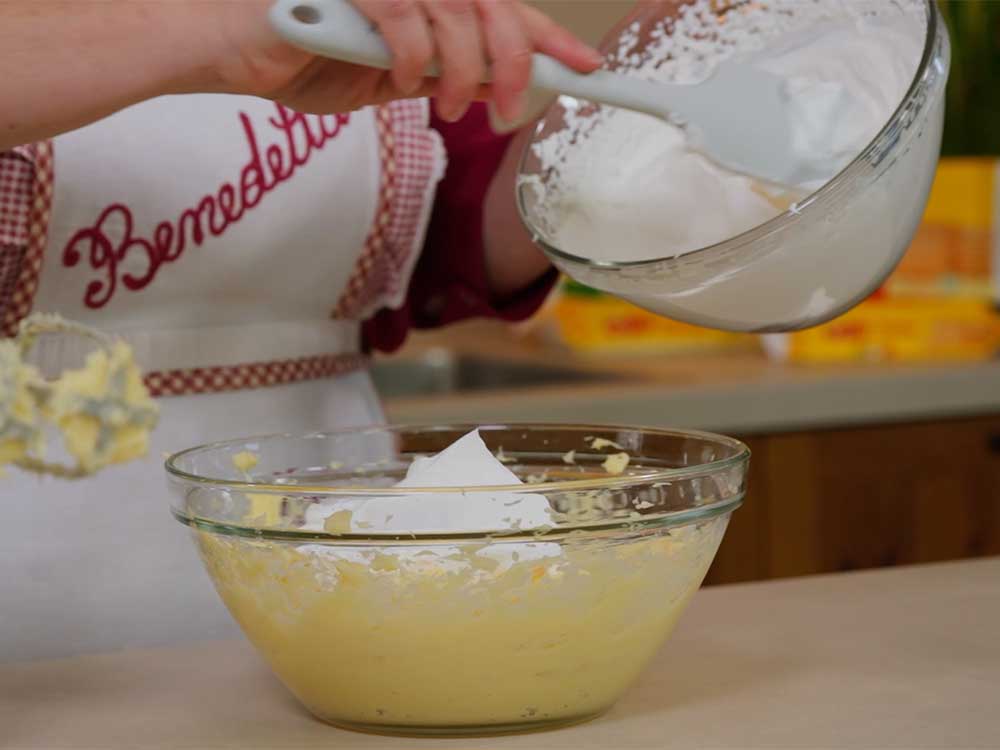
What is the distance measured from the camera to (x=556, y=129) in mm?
854

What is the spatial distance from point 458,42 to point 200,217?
14.6 inches

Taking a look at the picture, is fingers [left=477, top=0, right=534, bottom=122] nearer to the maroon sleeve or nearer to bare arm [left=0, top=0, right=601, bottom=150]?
bare arm [left=0, top=0, right=601, bottom=150]

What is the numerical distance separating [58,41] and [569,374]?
4.55 feet

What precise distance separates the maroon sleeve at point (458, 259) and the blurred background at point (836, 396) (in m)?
0.36

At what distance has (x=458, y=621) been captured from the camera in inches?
22.8

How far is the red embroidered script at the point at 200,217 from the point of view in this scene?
92cm

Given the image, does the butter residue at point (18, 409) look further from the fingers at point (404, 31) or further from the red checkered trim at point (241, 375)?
the red checkered trim at point (241, 375)

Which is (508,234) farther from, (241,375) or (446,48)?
(446,48)

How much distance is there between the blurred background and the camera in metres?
1.68

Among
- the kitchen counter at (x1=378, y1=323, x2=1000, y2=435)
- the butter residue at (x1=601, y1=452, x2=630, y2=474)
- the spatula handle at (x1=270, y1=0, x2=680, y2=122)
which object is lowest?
the kitchen counter at (x1=378, y1=323, x2=1000, y2=435)

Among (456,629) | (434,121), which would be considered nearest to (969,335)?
(434,121)

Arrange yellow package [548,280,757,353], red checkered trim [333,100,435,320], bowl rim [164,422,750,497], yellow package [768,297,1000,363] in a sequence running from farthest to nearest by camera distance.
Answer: yellow package [548,280,757,353] < yellow package [768,297,1000,363] < red checkered trim [333,100,435,320] < bowl rim [164,422,750,497]

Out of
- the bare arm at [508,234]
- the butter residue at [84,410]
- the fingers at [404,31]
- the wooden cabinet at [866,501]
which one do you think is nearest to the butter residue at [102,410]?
the butter residue at [84,410]

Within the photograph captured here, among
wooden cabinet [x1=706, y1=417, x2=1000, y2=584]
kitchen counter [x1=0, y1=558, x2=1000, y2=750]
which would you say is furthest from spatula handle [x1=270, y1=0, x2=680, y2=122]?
wooden cabinet [x1=706, y1=417, x2=1000, y2=584]
